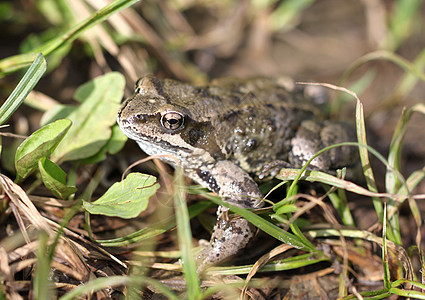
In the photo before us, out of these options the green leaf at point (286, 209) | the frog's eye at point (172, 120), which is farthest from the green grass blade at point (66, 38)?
the green leaf at point (286, 209)

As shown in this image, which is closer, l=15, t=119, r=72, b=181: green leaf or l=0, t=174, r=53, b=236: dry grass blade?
l=0, t=174, r=53, b=236: dry grass blade

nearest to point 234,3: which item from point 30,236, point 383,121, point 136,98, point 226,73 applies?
point 226,73

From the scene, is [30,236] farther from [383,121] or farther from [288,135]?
[383,121]

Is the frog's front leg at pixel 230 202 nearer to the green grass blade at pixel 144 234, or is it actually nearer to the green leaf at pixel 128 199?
the green grass blade at pixel 144 234

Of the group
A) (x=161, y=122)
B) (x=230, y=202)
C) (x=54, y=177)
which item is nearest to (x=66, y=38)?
(x=161, y=122)

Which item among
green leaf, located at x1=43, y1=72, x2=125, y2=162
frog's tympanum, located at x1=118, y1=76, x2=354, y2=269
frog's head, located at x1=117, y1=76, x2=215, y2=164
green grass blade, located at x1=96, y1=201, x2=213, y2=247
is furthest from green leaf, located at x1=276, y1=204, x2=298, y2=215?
green leaf, located at x1=43, y1=72, x2=125, y2=162

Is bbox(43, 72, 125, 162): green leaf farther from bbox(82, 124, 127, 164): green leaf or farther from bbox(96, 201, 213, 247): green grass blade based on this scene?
bbox(96, 201, 213, 247): green grass blade

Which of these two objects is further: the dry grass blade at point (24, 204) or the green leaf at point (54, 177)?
the green leaf at point (54, 177)
